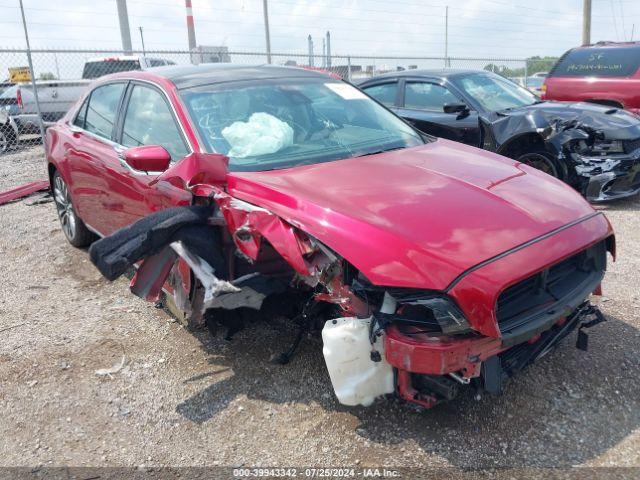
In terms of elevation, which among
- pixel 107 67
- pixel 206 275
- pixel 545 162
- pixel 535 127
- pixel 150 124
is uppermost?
pixel 107 67

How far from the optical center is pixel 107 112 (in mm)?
4480

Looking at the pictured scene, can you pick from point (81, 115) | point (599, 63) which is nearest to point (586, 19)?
point (599, 63)

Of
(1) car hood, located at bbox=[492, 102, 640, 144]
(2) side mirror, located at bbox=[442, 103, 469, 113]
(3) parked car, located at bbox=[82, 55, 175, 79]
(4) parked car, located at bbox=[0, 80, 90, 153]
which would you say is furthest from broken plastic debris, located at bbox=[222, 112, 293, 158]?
(3) parked car, located at bbox=[82, 55, 175, 79]

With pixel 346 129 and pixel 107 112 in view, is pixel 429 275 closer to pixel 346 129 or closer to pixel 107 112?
pixel 346 129

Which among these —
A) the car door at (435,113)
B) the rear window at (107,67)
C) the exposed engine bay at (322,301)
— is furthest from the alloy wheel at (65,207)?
the rear window at (107,67)

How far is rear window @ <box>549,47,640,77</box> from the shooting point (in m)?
9.01

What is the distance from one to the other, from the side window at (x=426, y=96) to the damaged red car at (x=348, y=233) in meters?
3.00

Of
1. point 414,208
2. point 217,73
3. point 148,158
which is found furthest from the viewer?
point 217,73

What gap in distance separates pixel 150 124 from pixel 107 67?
10.0 meters

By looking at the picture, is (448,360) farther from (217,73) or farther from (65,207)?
(65,207)

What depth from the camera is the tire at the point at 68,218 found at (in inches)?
210

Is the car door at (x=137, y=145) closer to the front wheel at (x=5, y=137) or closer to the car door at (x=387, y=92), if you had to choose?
the car door at (x=387, y=92)

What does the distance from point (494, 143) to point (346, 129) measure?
10.1ft

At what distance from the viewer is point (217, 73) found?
155 inches
